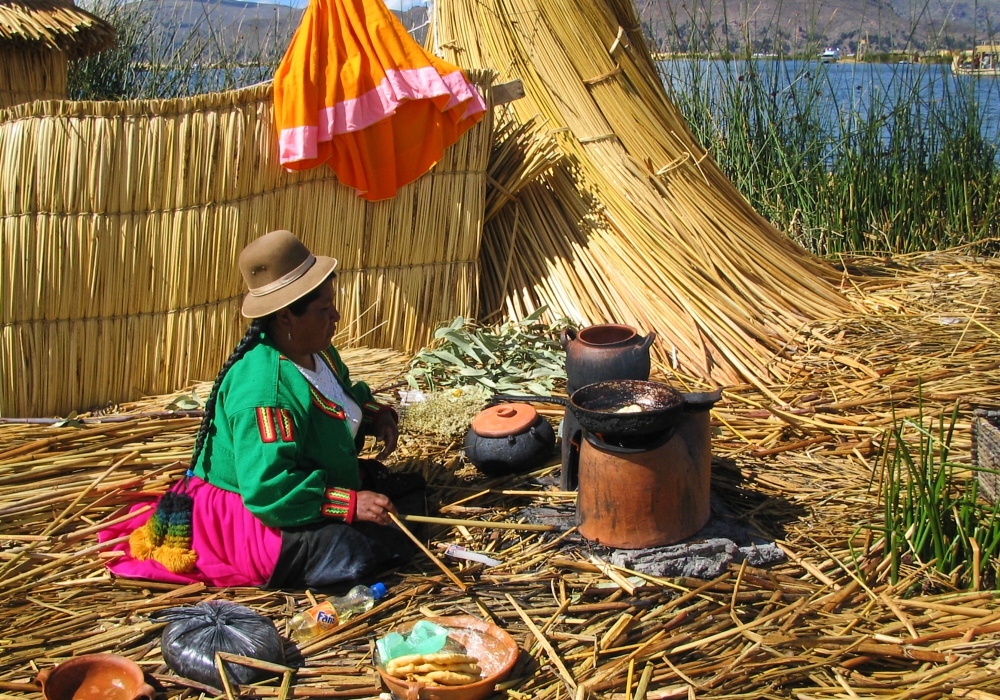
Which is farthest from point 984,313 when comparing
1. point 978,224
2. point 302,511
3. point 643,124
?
point 302,511

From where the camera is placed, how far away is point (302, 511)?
2441 millimetres

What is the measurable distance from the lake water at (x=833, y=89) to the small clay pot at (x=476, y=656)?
14.0ft

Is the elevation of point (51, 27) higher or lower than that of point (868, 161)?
higher

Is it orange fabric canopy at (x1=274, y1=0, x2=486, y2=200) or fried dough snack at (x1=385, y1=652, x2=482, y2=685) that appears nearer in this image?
fried dough snack at (x1=385, y1=652, x2=482, y2=685)

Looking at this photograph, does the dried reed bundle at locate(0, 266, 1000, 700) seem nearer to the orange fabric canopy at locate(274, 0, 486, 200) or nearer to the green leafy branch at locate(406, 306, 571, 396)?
the green leafy branch at locate(406, 306, 571, 396)

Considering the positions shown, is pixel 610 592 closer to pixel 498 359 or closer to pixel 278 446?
pixel 278 446

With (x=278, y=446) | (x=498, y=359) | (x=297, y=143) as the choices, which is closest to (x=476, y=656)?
(x=278, y=446)

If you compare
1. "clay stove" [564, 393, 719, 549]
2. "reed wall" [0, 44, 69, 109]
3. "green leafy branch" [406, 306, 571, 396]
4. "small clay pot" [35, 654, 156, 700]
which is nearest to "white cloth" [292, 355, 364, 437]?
"clay stove" [564, 393, 719, 549]

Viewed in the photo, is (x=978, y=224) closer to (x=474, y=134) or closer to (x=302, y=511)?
(x=474, y=134)

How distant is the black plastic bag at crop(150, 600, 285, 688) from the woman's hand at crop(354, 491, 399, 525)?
1.15ft

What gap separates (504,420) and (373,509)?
81 centimetres

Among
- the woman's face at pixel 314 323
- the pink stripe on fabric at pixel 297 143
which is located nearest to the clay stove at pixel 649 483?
the woman's face at pixel 314 323

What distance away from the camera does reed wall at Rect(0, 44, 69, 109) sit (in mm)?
5883

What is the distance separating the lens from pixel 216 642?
2188mm
